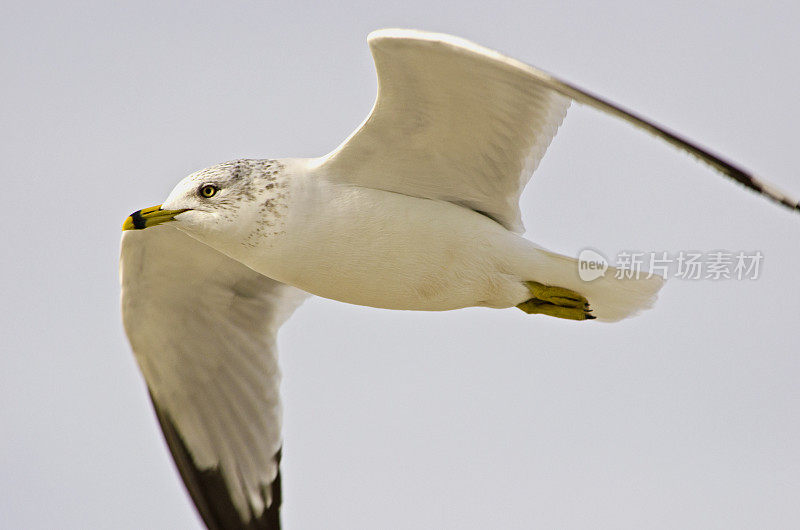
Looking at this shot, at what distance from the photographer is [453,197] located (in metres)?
6.28

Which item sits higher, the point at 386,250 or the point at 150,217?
the point at 386,250

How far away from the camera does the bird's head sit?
19.4 feet

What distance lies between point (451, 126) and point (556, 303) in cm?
110

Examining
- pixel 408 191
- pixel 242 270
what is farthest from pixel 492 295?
pixel 242 270

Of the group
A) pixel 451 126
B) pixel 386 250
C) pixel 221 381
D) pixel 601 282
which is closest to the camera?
pixel 451 126

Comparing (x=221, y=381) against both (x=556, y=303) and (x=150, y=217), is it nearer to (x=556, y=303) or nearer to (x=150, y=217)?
(x=150, y=217)

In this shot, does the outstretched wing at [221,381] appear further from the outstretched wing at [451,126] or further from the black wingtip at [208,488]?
the outstretched wing at [451,126]

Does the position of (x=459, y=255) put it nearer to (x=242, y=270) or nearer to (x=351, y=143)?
(x=351, y=143)

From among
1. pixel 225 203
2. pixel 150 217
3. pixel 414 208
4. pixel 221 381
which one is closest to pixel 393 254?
pixel 414 208

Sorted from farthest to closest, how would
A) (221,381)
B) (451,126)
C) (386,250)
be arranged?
(221,381) < (386,250) < (451,126)

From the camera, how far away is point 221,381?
24.5 feet

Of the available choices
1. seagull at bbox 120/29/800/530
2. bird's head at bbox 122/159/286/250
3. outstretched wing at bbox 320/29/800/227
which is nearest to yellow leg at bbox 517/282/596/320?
seagull at bbox 120/29/800/530

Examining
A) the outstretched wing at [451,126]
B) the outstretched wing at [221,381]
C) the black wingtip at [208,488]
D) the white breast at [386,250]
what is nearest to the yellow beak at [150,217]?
the white breast at [386,250]

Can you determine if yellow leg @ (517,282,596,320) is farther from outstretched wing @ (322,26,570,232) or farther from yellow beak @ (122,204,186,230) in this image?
yellow beak @ (122,204,186,230)
